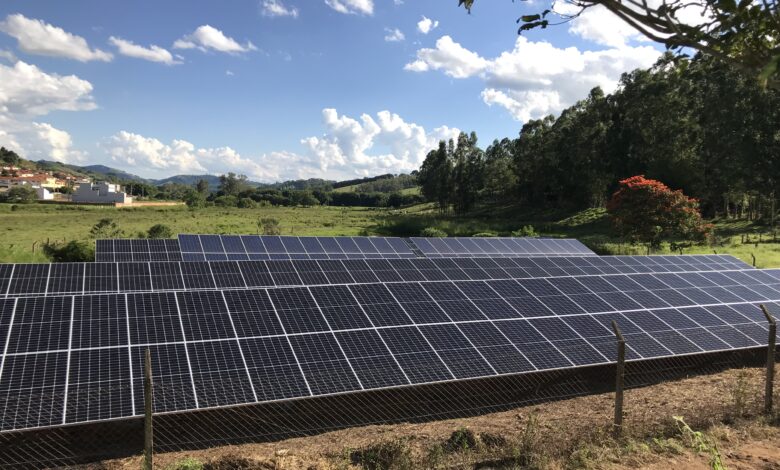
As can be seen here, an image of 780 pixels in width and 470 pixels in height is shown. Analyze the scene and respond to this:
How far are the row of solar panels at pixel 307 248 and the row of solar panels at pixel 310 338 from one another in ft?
37.4

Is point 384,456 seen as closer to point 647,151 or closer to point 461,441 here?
point 461,441

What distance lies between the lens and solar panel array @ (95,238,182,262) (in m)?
21.6

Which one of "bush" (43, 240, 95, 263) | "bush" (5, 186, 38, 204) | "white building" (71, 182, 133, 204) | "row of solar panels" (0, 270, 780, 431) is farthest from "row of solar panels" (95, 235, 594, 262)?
"white building" (71, 182, 133, 204)

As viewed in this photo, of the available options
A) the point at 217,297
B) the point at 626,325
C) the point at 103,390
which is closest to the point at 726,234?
the point at 626,325

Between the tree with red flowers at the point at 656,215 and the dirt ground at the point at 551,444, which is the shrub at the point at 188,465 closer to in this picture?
A: the dirt ground at the point at 551,444

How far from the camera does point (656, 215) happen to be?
34.8m

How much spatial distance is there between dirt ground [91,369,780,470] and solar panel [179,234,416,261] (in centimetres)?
1577

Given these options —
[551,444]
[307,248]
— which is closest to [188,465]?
[551,444]

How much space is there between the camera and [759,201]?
4903 cm

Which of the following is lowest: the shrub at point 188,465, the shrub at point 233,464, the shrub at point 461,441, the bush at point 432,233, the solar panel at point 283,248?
the bush at point 432,233

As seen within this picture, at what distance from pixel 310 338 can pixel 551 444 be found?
5067mm

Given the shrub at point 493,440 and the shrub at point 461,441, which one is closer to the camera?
the shrub at point 461,441

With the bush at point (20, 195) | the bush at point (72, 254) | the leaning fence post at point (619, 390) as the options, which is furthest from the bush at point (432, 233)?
the bush at point (20, 195)

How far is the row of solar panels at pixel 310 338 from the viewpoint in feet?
28.4
